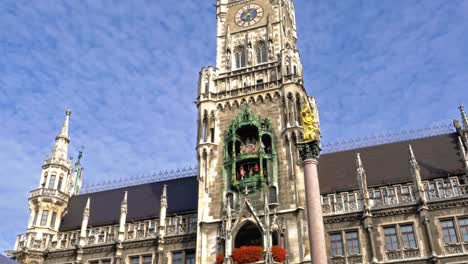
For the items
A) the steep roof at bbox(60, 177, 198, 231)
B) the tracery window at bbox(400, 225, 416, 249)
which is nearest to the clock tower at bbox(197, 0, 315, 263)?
the steep roof at bbox(60, 177, 198, 231)

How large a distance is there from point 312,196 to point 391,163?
61.1ft

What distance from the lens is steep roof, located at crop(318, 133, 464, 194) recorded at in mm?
36216

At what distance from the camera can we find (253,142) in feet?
125

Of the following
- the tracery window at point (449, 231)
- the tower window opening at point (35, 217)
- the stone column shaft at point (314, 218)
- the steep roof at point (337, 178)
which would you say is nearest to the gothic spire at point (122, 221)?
the steep roof at point (337, 178)

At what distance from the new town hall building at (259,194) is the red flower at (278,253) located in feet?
1.80

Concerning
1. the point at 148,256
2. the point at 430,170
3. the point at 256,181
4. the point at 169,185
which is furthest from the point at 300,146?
the point at 169,185

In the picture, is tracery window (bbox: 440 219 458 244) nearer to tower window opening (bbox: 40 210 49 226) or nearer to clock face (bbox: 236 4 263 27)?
clock face (bbox: 236 4 263 27)

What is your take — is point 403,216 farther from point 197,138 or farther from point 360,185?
point 197,138

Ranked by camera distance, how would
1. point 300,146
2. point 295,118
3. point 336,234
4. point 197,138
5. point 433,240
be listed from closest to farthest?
point 300,146 < point 433,240 < point 336,234 < point 295,118 < point 197,138

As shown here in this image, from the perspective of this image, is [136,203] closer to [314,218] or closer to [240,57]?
[240,57]

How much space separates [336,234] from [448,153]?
11182 millimetres

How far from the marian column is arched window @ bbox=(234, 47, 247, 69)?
18618mm

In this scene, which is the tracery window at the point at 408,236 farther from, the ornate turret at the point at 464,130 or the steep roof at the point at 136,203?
the steep roof at the point at 136,203

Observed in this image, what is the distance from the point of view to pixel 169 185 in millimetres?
46125
